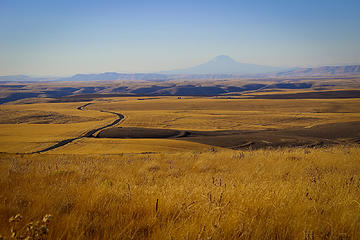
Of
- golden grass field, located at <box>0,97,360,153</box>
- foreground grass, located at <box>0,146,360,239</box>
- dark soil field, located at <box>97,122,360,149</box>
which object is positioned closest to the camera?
foreground grass, located at <box>0,146,360,239</box>

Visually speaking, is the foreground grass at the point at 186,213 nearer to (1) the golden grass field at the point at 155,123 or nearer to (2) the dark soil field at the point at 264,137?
(2) the dark soil field at the point at 264,137

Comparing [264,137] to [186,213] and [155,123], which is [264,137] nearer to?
[155,123]

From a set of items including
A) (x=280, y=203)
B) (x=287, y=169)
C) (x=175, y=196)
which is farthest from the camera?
(x=287, y=169)

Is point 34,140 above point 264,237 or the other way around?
the other way around

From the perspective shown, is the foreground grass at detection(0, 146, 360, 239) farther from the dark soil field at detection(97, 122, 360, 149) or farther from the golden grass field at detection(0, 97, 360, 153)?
the golden grass field at detection(0, 97, 360, 153)

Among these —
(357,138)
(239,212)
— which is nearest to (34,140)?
(239,212)

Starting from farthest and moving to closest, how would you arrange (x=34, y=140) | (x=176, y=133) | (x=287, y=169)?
(x=176, y=133) < (x=34, y=140) < (x=287, y=169)

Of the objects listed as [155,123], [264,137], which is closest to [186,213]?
[264,137]

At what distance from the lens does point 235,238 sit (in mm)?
2430

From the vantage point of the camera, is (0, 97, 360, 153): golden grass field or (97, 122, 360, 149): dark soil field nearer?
(97, 122, 360, 149): dark soil field

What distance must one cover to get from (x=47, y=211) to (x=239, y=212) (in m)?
2.29

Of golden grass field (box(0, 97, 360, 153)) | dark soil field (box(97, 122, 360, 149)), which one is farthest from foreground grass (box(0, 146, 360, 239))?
golden grass field (box(0, 97, 360, 153))

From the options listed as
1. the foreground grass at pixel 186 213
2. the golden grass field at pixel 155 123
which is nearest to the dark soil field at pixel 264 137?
the golden grass field at pixel 155 123

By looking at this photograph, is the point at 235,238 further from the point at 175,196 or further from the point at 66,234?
the point at 66,234
